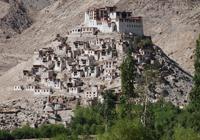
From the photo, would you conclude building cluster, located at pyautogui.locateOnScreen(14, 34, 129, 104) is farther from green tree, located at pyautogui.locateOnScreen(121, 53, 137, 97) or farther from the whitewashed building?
green tree, located at pyautogui.locateOnScreen(121, 53, 137, 97)

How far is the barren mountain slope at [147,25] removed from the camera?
11894cm

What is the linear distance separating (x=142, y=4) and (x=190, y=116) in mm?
58443

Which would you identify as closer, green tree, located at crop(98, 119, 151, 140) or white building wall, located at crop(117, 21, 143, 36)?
green tree, located at crop(98, 119, 151, 140)

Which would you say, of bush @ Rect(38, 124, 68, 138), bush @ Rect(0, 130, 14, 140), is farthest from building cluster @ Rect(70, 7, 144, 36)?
bush @ Rect(0, 130, 14, 140)

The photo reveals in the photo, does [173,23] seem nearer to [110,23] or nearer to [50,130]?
[110,23]

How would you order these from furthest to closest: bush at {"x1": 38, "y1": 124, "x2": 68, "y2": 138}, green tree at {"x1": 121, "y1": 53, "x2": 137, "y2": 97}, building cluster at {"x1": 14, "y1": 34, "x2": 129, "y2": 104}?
building cluster at {"x1": 14, "y1": 34, "x2": 129, "y2": 104}
bush at {"x1": 38, "y1": 124, "x2": 68, "y2": 138}
green tree at {"x1": 121, "y1": 53, "x2": 137, "y2": 97}

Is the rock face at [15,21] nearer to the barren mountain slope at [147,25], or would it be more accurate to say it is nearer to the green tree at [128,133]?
the barren mountain slope at [147,25]

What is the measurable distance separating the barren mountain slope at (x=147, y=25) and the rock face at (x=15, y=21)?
4.81 metres

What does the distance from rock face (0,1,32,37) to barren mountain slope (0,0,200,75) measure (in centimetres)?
481

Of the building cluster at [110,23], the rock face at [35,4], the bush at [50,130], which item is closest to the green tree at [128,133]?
the bush at [50,130]

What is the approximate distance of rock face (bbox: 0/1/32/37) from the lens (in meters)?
155

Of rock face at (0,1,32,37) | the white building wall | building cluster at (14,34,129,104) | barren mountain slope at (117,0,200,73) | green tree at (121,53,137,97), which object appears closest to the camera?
green tree at (121,53,137,97)

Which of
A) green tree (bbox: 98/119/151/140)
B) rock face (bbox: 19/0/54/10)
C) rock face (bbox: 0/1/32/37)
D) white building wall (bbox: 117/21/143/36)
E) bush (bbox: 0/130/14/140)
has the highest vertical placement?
rock face (bbox: 19/0/54/10)

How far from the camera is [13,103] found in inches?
3415
